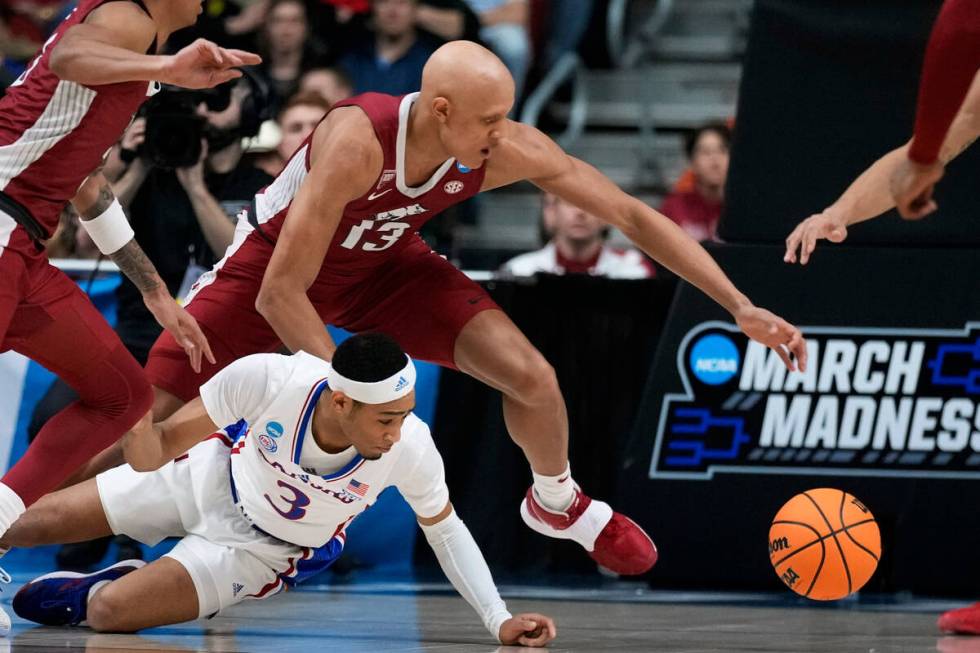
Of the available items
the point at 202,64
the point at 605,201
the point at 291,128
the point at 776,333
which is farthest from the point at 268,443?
the point at 291,128

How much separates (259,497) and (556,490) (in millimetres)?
1248

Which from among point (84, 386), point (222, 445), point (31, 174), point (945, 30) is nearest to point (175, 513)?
point (222, 445)

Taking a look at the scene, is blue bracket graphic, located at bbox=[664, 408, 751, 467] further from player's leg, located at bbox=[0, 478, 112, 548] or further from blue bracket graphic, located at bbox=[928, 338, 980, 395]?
player's leg, located at bbox=[0, 478, 112, 548]

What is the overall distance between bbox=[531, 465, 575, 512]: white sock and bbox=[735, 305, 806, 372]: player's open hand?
1163mm

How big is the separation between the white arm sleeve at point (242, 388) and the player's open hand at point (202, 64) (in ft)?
3.22

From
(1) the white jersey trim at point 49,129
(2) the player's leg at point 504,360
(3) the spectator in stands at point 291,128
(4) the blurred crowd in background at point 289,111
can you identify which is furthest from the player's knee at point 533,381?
(3) the spectator in stands at point 291,128

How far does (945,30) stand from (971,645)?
2540mm

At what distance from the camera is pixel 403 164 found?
18.9 feet

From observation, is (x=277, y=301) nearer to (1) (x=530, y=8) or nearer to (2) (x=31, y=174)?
(2) (x=31, y=174)

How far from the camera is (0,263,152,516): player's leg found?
5402mm

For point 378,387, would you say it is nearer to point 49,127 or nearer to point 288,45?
point 49,127

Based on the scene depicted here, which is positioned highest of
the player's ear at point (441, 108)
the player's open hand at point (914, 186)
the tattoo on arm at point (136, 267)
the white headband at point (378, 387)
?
the player's open hand at point (914, 186)

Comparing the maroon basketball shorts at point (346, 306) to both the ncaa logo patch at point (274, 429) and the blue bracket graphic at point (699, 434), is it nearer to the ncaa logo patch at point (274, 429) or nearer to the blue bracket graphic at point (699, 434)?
the ncaa logo patch at point (274, 429)

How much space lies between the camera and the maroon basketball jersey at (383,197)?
5.73m
